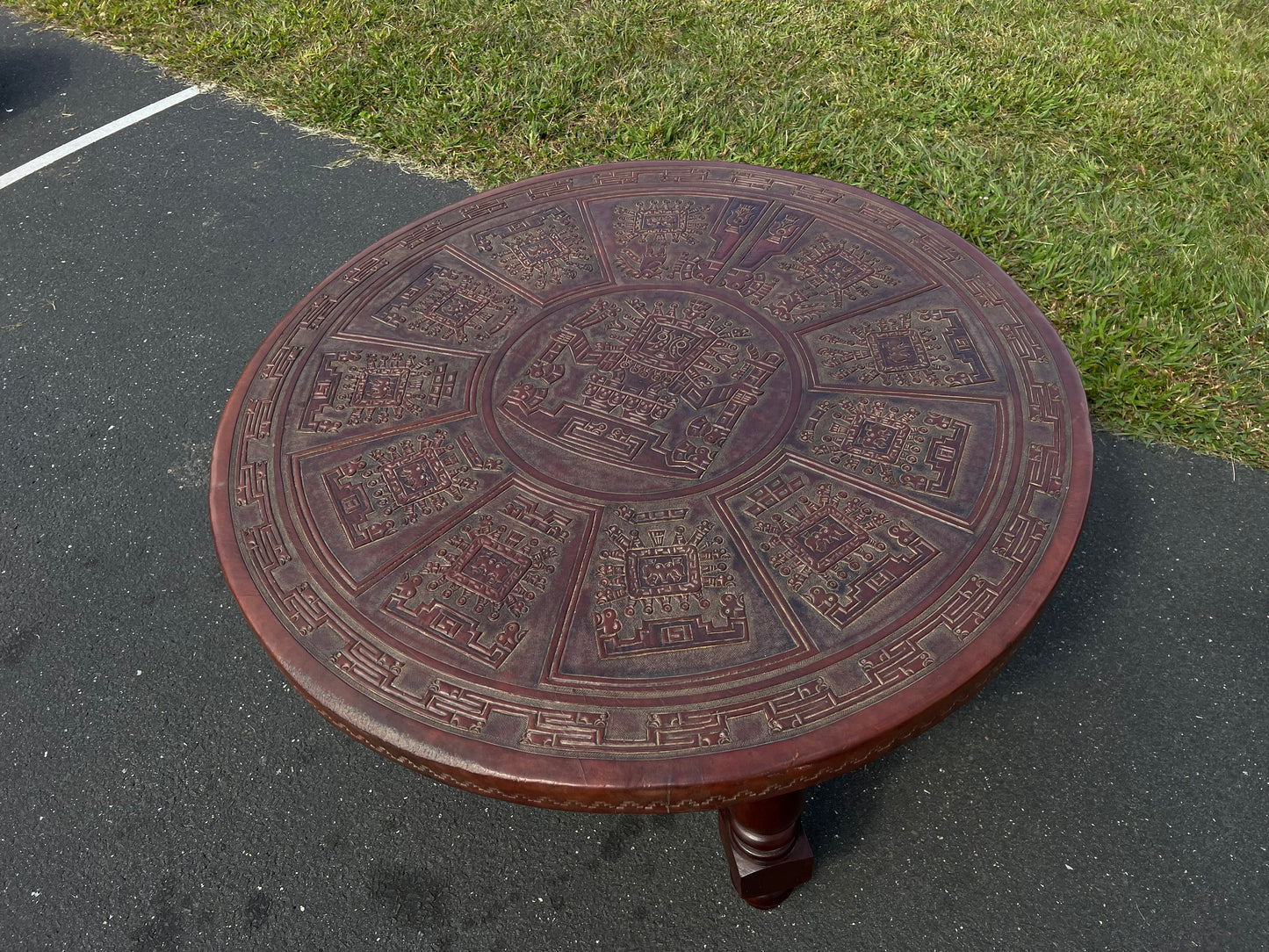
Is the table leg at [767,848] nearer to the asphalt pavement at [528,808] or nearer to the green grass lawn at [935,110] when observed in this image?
the asphalt pavement at [528,808]

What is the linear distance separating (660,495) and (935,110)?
3.26 m

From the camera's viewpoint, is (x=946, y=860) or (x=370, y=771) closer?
(x=946, y=860)

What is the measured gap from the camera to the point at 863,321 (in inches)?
95.7

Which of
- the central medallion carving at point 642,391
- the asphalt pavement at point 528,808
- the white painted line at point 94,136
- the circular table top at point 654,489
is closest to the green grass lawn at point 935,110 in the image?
the white painted line at point 94,136

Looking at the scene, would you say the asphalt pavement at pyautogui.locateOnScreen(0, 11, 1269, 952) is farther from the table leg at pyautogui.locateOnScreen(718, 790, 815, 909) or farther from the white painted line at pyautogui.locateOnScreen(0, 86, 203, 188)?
the white painted line at pyautogui.locateOnScreen(0, 86, 203, 188)

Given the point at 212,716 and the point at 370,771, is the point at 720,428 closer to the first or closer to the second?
the point at 370,771

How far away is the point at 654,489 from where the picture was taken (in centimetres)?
207

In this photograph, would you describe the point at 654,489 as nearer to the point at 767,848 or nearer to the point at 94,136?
the point at 767,848

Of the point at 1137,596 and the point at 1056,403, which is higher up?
the point at 1056,403

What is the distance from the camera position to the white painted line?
177 inches

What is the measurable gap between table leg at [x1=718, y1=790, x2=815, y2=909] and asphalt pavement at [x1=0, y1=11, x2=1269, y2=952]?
12cm

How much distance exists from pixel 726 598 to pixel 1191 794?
148 cm

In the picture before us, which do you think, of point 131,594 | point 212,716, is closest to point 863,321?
point 212,716

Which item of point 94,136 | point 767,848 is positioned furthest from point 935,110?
point 94,136
